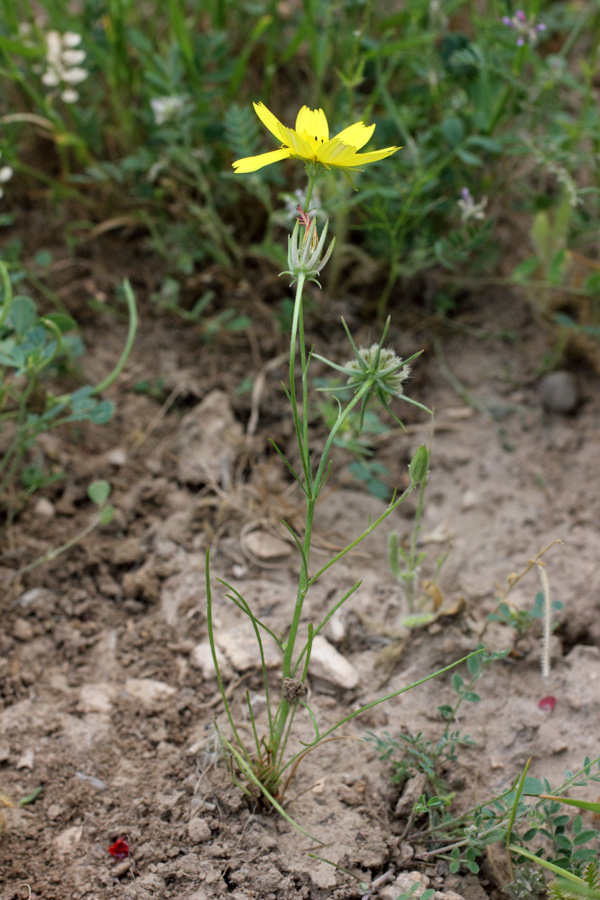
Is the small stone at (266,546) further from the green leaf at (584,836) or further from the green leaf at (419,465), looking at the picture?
the green leaf at (584,836)

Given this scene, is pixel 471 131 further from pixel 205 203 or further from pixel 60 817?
pixel 60 817

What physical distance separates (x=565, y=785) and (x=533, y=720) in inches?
12.0

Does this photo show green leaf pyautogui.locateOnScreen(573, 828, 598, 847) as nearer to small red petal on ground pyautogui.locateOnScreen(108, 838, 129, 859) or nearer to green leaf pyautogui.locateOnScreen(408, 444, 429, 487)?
green leaf pyautogui.locateOnScreen(408, 444, 429, 487)

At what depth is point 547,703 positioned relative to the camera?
57.7 inches

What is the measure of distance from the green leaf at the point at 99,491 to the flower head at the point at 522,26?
161cm

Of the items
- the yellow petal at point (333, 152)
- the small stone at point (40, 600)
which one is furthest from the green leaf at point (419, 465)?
the small stone at point (40, 600)

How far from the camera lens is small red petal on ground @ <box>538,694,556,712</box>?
1.46 m

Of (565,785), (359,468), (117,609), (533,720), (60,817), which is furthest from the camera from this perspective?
(359,468)

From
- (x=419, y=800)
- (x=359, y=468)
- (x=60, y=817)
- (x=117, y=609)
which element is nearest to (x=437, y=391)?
(x=359, y=468)

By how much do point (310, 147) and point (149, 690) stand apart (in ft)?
3.65

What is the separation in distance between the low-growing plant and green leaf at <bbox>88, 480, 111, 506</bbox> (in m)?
0.10

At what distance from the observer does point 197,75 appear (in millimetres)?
2121

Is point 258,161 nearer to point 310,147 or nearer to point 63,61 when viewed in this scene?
point 310,147

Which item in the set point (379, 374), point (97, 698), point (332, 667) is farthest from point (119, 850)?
→ point (379, 374)
